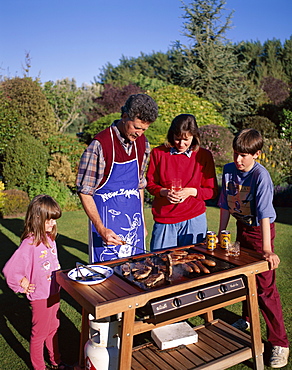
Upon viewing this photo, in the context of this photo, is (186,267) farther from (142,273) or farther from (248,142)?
(248,142)

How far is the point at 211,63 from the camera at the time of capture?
59.3 feet

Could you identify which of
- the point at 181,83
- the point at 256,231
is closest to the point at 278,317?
the point at 256,231

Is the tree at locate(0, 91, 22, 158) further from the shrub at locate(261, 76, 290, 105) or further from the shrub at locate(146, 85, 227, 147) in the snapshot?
the shrub at locate(261, 76, 290, 105)

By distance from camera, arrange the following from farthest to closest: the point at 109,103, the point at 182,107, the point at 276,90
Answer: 1. the point at 276,90
2. the point at 109,103
3. the point at 182,107

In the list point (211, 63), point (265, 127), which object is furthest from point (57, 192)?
point (211, 63)

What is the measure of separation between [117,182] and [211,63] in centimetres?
1673

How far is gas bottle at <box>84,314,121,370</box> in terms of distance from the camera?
233 cm

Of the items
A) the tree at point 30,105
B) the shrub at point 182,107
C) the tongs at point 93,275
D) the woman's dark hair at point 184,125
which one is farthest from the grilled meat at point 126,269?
the shrub at point 182,107

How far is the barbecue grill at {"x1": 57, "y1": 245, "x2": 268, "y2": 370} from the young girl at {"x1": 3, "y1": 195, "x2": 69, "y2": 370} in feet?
1.02

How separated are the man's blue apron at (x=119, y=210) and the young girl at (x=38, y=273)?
344mm

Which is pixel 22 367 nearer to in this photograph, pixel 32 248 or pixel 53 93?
pixel 32 248

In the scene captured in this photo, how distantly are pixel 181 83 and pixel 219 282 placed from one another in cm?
1726

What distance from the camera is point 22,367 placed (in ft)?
9.69

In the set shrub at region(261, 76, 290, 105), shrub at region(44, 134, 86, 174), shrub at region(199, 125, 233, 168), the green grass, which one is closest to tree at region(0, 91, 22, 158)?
shrub at region(44, 134, 86, 174)
